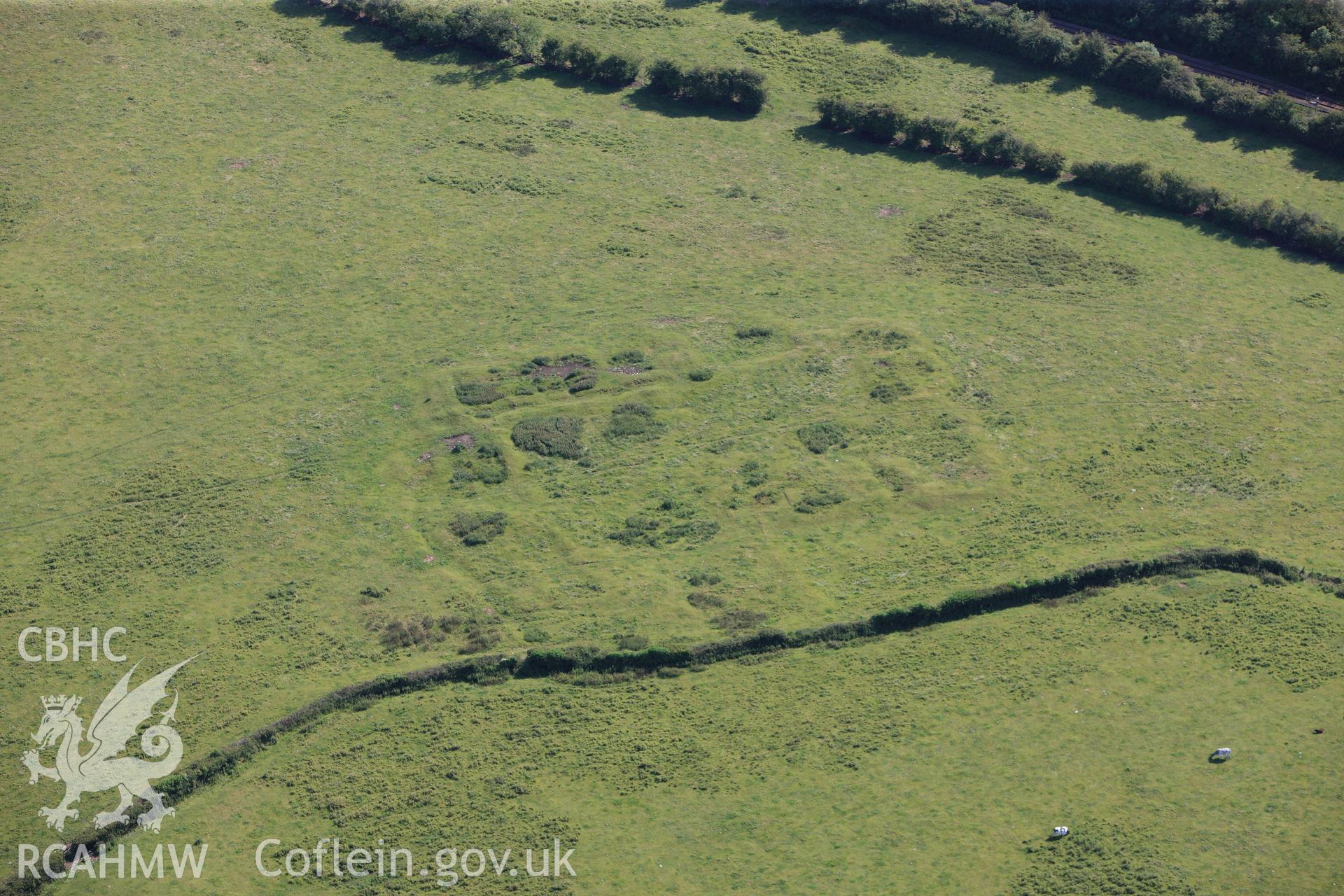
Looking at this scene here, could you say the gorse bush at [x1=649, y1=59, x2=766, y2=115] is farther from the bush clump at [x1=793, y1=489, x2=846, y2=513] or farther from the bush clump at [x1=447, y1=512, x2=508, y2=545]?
the bush clump at [x1=447, y1=512, x2=508, y2=545]

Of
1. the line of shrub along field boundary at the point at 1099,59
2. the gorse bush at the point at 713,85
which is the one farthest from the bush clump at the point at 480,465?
the line of shrub along field boundary at the point at 1099,59

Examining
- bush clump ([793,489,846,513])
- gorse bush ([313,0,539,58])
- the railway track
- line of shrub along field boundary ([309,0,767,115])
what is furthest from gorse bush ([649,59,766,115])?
bush clump ([793,489,846,513])

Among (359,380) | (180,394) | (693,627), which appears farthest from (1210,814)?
(180,394)

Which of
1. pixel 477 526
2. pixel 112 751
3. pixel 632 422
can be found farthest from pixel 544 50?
pixel 112 751

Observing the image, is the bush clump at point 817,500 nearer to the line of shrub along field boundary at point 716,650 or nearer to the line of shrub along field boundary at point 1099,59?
the line of shrub along field boundary at point 716,650

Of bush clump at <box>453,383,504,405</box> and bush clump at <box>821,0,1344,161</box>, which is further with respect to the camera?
Result: bush clump at <box>821,0,1344,161</box>

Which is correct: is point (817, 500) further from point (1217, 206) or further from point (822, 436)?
point (1217, 206)
